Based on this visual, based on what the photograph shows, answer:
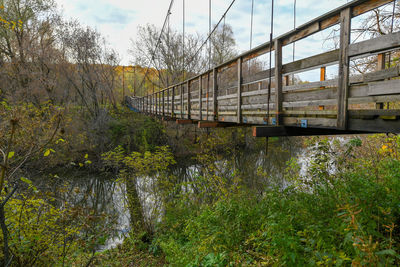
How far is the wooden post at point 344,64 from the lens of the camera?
1.60m

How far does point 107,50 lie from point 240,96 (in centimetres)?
1507

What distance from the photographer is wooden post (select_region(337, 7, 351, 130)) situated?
160 cm

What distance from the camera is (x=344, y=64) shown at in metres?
1.63

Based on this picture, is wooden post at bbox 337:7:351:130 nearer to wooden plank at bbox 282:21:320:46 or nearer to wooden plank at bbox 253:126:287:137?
wooden plank at bbox 282:21:320:46

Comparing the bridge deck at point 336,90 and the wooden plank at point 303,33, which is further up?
the wooden plank at point 303,33

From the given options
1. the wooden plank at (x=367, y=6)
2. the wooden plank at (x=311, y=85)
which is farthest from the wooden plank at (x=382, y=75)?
the wooden plank at (x=367, y=6)

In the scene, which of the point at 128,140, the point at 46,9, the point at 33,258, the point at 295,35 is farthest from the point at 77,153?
the point at 295,35

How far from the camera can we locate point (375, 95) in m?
1.45

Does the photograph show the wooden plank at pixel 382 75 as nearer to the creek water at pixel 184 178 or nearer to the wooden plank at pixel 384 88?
the wooden plank at pixel 384 88

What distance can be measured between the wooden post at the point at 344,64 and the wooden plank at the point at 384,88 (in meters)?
0.17

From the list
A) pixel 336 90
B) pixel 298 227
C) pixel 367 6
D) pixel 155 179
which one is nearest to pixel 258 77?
pixel 336 90

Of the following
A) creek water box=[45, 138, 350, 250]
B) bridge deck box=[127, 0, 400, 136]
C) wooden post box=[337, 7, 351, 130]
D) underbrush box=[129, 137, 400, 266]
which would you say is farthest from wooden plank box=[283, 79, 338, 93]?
creek water box=[45, 138, 350, 250]

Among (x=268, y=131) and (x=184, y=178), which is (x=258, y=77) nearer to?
(x=268, y=131)

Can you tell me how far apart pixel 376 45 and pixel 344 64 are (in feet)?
0.73
